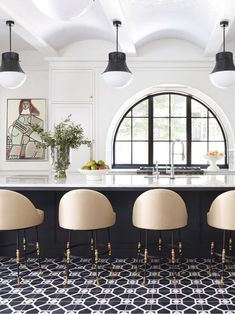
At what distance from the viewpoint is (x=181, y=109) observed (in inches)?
255

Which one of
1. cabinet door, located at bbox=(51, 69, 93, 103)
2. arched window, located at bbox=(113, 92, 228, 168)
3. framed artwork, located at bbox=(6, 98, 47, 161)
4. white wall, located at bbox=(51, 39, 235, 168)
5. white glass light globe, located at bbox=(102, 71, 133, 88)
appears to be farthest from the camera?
arched window, located at bbox=(113, 92, 228, 168)

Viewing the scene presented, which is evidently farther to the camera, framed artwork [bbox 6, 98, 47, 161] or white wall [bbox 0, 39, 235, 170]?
framed artwork [bbox 6, 98, 47, 161]

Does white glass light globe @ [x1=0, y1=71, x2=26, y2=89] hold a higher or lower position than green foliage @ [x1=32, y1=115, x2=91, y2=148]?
higher

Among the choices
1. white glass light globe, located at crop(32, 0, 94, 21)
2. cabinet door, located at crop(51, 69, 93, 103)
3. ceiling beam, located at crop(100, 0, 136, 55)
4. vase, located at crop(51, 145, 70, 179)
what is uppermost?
ceiling beam, located at crop(100, 0, 136, 55)

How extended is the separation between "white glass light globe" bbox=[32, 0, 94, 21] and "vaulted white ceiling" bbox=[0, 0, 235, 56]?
2.19 metres

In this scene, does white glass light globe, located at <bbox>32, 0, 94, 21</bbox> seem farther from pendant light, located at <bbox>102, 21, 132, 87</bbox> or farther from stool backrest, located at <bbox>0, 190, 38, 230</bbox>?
pendant light, located at <bbox>102, 21, 132, 87</bbox>

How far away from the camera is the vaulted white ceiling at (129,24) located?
404 cm

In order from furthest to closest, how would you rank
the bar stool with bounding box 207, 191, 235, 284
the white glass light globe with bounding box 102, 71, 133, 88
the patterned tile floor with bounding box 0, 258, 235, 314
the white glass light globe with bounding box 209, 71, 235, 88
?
the white glass light globe with bounding box 102, 71, 133, 88, the white glass light globe with bounding box 209, 71, 235, 88, the bar stool with bounding box 207, 191, 235, 284, the patterned tile floor with bounding box 0, 258, 235, 314

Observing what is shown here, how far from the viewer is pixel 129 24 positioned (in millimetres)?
4734

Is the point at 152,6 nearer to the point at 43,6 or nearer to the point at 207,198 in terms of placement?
the point at 207,198

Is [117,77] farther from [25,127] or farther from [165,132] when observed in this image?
[25,127]

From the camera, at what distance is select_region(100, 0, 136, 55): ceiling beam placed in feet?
12.2

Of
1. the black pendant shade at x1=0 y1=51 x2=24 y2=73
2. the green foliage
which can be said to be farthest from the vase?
the black pendant shade at x1=0 y1=51 x2=24 y2=73

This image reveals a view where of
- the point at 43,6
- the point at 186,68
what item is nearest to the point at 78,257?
the point at 43,6
